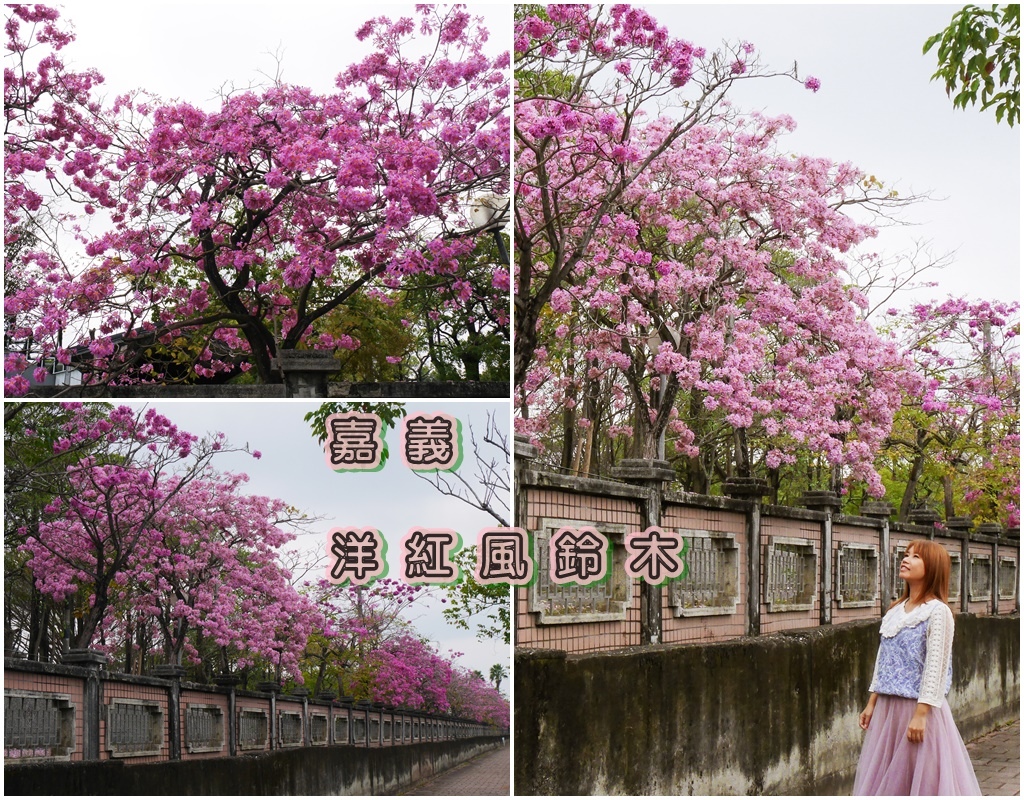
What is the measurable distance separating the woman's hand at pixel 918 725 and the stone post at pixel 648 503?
5.94 ft

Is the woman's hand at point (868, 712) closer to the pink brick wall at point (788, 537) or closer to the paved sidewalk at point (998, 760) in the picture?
the pink brick wall at point (788, 537)

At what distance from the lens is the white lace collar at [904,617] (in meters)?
4.63

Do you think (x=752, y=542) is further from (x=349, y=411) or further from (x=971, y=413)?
(x=971, y=413)

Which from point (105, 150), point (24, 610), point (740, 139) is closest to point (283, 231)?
point (105, 150)

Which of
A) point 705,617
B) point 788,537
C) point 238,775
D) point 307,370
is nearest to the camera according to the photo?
point 307,370

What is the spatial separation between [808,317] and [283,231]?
479cm

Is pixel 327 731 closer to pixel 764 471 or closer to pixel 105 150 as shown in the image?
pixel 105 150

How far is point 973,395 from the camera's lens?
14.9 meters

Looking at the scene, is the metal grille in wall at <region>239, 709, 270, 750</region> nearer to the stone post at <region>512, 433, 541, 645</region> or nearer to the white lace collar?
the stone post at <region>512, 433, 541, 645</region>

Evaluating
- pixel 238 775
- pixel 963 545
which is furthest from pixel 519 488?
pixel 963 545

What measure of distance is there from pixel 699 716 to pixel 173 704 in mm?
3368

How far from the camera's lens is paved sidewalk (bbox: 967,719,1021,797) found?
25.6 ft

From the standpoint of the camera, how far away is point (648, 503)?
6.14 m

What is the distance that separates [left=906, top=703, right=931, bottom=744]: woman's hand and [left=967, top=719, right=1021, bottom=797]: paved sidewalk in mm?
3455
